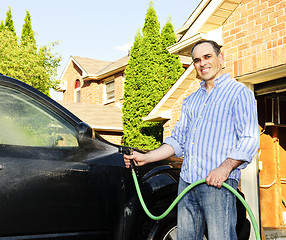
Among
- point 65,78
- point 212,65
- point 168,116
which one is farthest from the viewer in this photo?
point 65,78

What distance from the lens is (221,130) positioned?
2.70 m

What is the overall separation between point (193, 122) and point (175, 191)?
45.9 inches

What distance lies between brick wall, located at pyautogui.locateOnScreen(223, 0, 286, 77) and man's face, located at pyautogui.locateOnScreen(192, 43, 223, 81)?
375 cm

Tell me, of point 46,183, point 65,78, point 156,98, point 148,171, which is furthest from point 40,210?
point 65,78

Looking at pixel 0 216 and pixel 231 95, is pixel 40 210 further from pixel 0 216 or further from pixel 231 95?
pixel 231 95

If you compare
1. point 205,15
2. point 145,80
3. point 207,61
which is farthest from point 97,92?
point 207,61

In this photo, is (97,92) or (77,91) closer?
(97,92)

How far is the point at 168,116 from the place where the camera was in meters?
11.1

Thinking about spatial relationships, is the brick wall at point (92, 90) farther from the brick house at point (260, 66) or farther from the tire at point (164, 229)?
the tire at point (164, 229)

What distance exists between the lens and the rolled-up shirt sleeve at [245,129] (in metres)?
2.53

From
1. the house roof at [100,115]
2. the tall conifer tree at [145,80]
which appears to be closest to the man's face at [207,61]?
the tall conifer tree at [145,80]

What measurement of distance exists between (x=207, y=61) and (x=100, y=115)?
1658 cm

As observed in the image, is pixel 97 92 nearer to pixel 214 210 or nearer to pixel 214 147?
pixel 214 147

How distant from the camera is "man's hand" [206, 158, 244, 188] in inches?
98.8
